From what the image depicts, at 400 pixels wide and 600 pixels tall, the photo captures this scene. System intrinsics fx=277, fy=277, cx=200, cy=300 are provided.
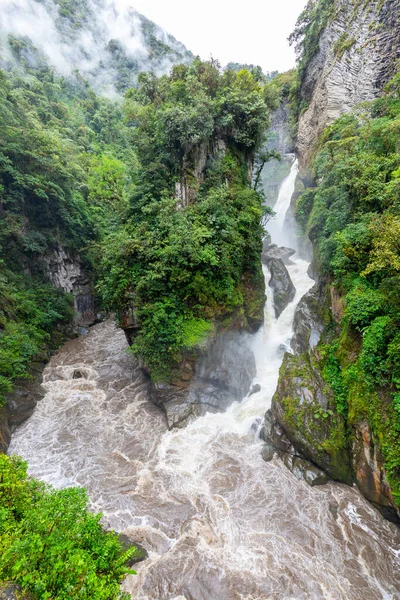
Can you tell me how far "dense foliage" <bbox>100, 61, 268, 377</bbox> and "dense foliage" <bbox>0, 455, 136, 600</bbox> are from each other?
29.4 ft

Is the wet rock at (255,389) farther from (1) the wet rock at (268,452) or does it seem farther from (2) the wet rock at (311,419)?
(1) the wet rock at (268,452)

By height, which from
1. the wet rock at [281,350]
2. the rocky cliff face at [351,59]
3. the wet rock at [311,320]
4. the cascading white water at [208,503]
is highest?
the rocky cliff face at [351,59]

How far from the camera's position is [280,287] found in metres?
21.2

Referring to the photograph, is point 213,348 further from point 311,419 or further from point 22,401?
point 22,401

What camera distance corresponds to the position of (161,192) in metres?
16.1

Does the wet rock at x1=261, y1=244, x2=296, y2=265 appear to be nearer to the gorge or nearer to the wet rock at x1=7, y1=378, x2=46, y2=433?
the gorge

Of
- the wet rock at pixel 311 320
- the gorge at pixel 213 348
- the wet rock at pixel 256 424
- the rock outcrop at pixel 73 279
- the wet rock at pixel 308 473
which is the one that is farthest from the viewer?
the rock outcrop at pixel 73 279

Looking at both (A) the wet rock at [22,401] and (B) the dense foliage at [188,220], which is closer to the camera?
(A) the wet rock at [22,401]

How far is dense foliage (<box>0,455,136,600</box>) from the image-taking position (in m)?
3.70

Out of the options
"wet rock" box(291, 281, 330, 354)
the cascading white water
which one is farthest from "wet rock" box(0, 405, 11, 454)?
"wet rock" box(291, 281, 330, 354)

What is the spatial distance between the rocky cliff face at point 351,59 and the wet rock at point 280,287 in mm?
13036

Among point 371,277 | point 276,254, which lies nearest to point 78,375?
point 371,277

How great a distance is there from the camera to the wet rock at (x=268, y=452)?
39.1ft

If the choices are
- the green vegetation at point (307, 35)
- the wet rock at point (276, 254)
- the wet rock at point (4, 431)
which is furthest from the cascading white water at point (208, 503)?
the green vegetation at point (307, 35)
